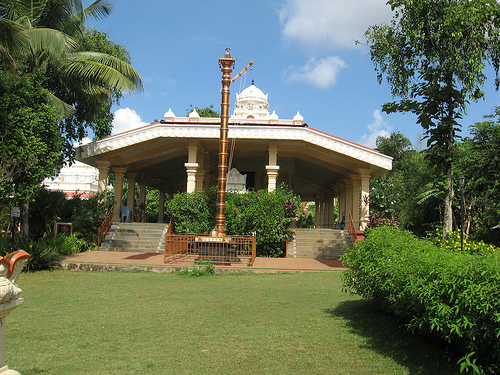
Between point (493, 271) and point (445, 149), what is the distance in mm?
10207

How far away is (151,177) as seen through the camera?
2692 centimetres

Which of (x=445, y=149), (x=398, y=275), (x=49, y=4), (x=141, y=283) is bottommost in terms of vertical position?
(x=141, y=283)

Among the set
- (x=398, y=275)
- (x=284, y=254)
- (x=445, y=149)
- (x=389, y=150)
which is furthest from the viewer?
(x=389, y=150)

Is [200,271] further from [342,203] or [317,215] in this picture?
[317,215]

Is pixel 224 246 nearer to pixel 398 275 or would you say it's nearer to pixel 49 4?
pixel 398 275

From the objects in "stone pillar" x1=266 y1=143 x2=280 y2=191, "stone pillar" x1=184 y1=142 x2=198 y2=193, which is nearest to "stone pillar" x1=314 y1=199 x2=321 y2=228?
"stone pillar" x1=266 y1=143 x2=280 y2=191

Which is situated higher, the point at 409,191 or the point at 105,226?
the point at 409,191

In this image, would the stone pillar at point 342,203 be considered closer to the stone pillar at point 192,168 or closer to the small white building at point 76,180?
the stone pillar at point 192,168

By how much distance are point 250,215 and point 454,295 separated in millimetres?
12439

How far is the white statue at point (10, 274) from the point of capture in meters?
3.02

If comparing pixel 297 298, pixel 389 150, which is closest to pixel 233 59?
pixel 297 298

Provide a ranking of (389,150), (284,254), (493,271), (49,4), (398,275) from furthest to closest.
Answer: (389,150), (284,254), (49,4), (398,275), (493,271)

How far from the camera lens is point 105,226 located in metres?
18.3

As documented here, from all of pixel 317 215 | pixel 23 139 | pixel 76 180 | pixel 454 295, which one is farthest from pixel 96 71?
pixel 76 180
